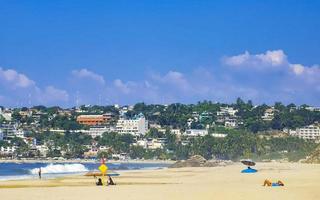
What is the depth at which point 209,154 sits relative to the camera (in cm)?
19362

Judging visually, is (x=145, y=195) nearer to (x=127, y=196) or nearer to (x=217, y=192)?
(x=127, y=196)

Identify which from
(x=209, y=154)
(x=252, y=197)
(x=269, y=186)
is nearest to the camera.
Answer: (x=252, y=197)

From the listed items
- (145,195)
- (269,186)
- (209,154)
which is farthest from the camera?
(209,154)

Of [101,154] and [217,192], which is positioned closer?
[217,192]

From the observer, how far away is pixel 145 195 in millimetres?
33000

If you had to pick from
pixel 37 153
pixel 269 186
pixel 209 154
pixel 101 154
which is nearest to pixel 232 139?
pixel 209 154

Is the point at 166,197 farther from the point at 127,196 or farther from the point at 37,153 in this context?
the point at 37,153

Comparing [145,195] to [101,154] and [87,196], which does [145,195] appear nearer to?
[87,196]

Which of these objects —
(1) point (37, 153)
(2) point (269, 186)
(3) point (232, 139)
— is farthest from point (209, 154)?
(2) point (269, 186)

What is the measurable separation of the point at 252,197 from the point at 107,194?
6895 millimetres

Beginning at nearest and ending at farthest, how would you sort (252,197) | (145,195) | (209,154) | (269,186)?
(252,197)
(145,195)
(269,186)
(209,154)

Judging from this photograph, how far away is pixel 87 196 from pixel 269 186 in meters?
9.37

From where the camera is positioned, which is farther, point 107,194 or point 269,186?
point 269,186

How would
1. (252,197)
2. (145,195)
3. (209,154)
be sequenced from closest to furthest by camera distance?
1. (252,197)
2. (145,195)
3. (209,154)
